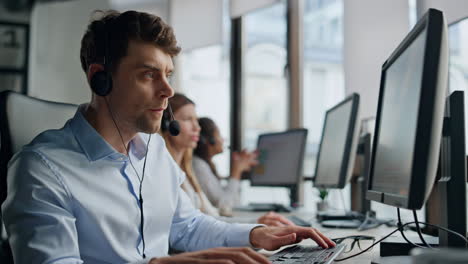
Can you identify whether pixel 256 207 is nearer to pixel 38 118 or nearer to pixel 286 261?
pixel 38 118

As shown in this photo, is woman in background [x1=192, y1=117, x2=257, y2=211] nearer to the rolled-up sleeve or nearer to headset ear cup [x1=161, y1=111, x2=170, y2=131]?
headset ear cup [x1=161, y1=111, x2=170, y2=131]

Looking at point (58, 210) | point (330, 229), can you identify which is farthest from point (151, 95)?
point (330, 229)

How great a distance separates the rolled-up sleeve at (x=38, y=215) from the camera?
0.87 meters

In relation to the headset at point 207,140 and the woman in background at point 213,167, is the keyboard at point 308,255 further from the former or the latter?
the headset at point 207,140

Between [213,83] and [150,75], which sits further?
[213,83]

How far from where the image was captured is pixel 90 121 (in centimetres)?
118

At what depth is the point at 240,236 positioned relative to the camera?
1.24 m

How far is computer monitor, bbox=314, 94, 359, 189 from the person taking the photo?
1704 mm

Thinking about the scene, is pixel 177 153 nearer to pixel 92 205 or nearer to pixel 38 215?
pixel 92 205

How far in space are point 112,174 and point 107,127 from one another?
5.0 inches

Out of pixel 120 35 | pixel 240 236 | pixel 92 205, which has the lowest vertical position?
pixel 240 236

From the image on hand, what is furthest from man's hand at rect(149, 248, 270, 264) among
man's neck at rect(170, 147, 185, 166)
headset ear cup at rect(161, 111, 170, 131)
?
man's neck at rect(170, 147, 185, 166)

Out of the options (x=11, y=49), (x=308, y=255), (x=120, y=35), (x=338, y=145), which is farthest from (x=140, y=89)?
(x=11, y=49)

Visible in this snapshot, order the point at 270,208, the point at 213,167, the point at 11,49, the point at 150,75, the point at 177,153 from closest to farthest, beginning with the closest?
1. the point at 150,75
2. the point at 177,153
3. the point at 270,208
4. the point at 213,167
5. the point at 11,49
